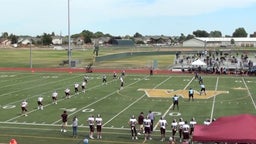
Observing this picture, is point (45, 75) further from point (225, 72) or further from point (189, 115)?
point (189, 115)

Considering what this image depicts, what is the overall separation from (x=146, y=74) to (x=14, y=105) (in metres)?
25.5

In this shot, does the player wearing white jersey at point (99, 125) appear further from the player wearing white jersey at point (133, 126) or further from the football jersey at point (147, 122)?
the football jersey at point (147, 122)

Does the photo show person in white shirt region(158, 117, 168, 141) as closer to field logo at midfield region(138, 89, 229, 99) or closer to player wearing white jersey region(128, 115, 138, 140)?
player wearing white jersey region(128, 115, 138, 140)

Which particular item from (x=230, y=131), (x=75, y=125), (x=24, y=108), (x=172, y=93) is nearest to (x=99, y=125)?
(x=75, y=125)

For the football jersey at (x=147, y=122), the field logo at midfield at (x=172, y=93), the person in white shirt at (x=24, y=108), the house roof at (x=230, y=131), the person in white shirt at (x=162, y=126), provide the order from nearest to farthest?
the house roof at (x=230, y=131)
the person in white shirt at (x=162, y=126)
the football jersey at (x=147, y=122)
the person in white shirt at (x=24, y=108)
the field logo at midfield at (x=172, y=93)

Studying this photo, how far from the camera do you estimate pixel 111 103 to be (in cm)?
3259

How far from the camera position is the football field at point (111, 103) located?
2331 centimetres

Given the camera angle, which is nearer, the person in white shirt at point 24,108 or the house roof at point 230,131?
the house roof at point 230,131

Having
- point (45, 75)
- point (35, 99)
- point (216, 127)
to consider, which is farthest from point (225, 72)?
point (216, 127)

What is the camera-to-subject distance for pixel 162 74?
54.9 metres

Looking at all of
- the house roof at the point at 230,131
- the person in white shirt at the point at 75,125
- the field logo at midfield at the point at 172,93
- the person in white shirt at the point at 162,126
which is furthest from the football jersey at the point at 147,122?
the field logo at midfield at the point at 172,93

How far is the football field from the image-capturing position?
23.3 metres

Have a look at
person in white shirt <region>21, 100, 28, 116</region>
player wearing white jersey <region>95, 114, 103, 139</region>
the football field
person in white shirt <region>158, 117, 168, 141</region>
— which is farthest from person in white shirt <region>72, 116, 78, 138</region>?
person in white shirt <region>21, 100, 28, 116</region>

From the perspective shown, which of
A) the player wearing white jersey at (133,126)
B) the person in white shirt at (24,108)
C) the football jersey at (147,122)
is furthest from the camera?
the person in white shirt at (24,108)
